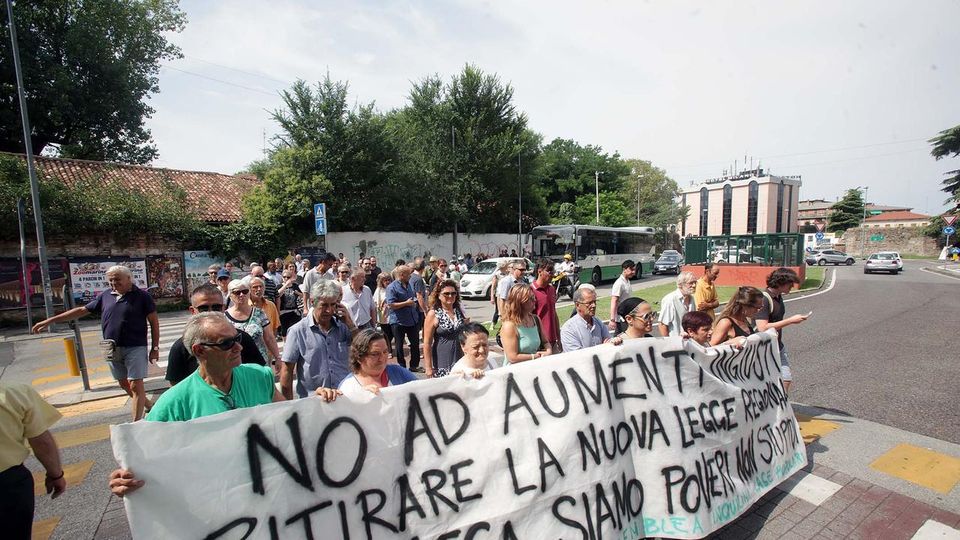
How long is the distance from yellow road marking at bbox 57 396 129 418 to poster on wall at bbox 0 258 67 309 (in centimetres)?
1079

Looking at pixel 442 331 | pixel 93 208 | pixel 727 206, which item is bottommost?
pixel 442 331

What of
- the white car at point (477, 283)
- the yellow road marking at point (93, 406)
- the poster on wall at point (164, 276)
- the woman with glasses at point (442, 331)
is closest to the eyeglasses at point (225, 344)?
the woman with glasses at point (442, 331)

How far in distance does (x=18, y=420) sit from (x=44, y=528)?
1833 mm

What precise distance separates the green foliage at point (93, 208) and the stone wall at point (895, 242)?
7369 centimetres

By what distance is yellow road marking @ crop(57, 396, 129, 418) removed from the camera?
6.08m

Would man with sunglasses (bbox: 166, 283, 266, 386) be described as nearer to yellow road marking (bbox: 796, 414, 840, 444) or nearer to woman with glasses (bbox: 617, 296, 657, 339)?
woman with glasses (bbox: 617, 296, 657, 339)

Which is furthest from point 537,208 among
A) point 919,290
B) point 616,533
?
point 616,533

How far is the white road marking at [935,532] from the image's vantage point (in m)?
3.16

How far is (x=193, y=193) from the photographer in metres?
21.1

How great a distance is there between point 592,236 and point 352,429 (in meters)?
21.1

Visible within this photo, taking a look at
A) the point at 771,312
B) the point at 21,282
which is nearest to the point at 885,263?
the point at 771,312

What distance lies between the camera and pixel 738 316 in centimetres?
437

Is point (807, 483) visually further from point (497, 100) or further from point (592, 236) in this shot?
point (497, 100)

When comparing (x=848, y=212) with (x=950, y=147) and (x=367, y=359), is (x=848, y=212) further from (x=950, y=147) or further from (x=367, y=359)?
(x=367, y=359)
